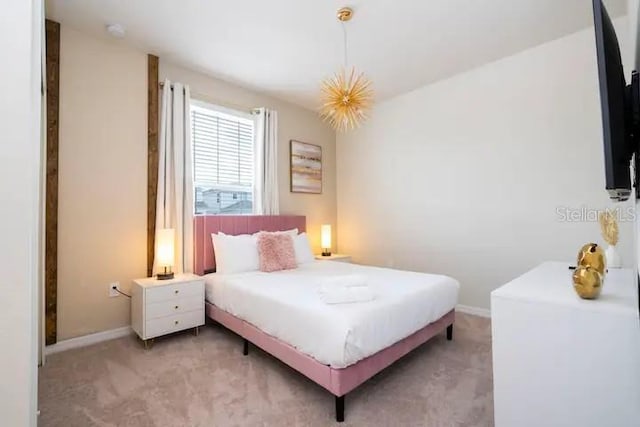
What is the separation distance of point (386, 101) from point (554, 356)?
3.76 m

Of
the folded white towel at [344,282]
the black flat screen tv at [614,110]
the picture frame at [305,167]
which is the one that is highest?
the picture frame at [305,167]

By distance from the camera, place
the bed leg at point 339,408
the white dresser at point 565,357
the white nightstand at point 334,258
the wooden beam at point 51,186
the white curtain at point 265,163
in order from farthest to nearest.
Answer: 1. the white nightstand at point 334,258
2. the white curtain at point 265,163
3. the wooden beam at point 51,186
4. the bed leg at point 339,408
5. the white dresser at point 565,357

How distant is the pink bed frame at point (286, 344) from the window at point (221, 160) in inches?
11.1

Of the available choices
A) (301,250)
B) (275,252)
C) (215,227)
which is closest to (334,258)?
(301,250)

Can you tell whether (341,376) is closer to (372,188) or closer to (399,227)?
(399,227)

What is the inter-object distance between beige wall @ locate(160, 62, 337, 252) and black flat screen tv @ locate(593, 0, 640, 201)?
342 cm

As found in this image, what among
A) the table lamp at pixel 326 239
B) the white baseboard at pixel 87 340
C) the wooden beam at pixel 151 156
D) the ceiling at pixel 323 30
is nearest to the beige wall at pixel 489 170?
the ceiling at pixel 323 30

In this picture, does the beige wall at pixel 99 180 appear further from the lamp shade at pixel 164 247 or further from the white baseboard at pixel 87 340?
the lamp shade at pixel 164 247

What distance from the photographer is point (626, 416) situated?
106 cm

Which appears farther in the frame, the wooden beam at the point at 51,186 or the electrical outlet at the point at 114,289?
the electrical outlet at the point at 114,289

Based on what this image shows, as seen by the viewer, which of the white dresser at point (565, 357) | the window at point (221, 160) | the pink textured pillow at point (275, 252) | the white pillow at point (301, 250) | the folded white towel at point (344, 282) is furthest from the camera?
the white pillow at point (301, 250)

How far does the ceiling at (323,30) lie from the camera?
2371 millimetres

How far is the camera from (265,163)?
12.9 ft

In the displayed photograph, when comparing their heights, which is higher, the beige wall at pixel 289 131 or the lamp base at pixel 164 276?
the beige wall at pixel 289 131
